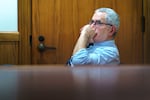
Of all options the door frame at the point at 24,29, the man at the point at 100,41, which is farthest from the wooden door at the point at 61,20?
the man at the point at 100,41

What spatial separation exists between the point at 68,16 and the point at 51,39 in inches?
8.2

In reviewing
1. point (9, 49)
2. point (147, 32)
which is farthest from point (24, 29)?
point (147, 32)

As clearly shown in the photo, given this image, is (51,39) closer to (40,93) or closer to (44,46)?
(44,46)

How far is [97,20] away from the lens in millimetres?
1625

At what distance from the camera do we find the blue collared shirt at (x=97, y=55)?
1439mm

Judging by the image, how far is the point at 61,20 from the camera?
2.07 m

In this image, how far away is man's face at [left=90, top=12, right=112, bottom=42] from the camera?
1.59 m

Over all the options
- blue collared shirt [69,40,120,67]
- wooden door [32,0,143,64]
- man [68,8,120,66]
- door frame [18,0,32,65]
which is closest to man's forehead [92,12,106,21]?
man [68,8,120,66]

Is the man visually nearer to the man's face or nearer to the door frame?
the man's face

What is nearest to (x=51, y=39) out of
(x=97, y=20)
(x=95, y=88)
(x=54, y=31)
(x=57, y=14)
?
(x=54, y=31)

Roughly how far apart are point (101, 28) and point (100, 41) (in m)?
0.09

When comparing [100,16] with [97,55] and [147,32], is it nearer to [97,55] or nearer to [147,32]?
[97,55]

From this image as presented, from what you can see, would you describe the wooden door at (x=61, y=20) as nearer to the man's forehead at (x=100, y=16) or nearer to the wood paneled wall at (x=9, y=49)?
the wood paneled wall at (x=9, y=49)

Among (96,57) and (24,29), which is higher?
(24,29)
